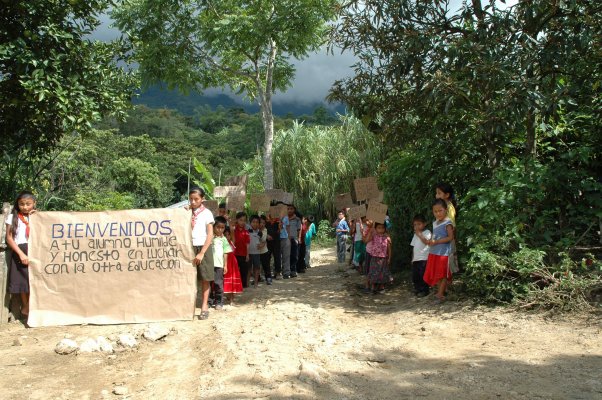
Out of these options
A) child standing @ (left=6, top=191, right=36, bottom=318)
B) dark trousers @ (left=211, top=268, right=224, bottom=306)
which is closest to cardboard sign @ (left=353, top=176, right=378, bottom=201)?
dark trousers @ (left=211, top=268, right=224, bottom=306)

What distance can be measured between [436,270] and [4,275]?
538 cm

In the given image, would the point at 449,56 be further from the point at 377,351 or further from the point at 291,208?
the point at 291,208

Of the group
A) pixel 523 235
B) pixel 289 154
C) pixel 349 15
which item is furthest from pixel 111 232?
pixel 289 154

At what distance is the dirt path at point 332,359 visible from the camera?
419cm

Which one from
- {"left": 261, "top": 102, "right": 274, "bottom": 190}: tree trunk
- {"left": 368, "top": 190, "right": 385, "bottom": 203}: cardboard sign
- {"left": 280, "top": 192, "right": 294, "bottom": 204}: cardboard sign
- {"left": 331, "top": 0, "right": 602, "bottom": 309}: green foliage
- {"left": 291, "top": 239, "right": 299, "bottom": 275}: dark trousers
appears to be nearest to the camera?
{"left": 331, "top": 0, "right": 602, "bottom": 309}: green foliage

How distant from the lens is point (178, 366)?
506cm

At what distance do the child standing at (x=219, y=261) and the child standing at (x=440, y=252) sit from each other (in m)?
2.79

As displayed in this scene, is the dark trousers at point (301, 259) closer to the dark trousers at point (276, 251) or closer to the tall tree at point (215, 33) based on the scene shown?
the dark trousers at point (276, 251)

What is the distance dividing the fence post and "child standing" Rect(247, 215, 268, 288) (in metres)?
3.97

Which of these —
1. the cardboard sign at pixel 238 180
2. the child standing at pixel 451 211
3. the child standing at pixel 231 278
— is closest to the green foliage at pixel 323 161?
the cardboard sign at pixel 238 180

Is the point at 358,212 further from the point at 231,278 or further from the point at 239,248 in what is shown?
the point at 231,278

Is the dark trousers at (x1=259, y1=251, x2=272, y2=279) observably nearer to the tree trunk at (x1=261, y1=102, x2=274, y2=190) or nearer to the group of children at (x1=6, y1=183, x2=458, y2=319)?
the group of children at (x1=6, y1=183, x2=458, y2=319)

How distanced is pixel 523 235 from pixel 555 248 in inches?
15.2

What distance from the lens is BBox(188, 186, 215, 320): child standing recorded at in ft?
22.2
